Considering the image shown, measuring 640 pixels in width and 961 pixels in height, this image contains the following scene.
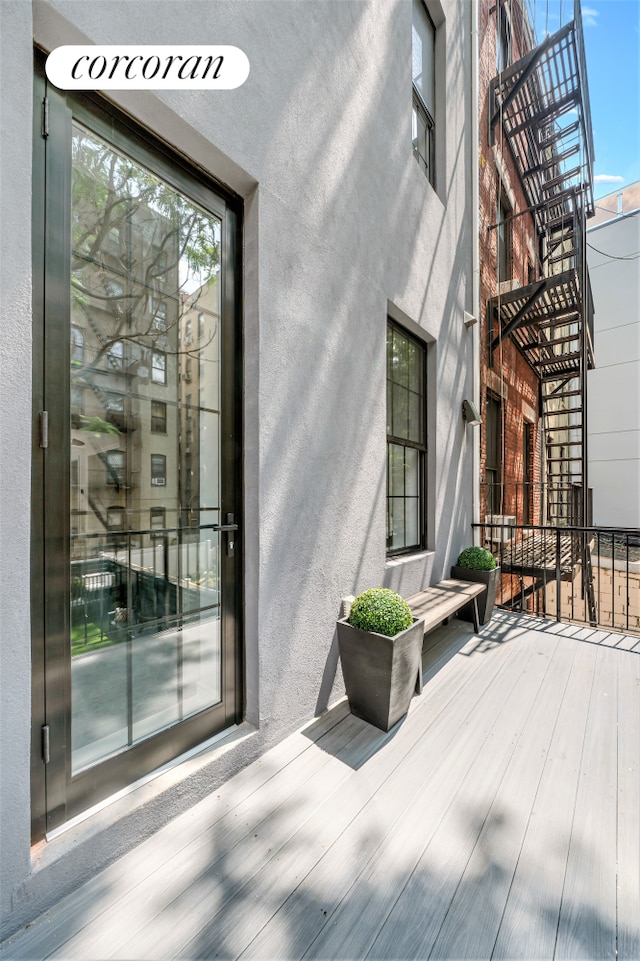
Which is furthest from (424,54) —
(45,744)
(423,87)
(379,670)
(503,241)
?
(45,744)

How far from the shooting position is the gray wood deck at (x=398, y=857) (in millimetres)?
1260

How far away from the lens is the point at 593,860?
155 cm

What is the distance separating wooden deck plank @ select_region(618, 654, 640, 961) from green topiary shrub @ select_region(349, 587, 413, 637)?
121 cm

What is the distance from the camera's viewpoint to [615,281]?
10.4 m

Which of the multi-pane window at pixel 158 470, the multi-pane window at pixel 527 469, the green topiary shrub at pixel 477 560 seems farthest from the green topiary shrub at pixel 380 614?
the multi-pane window at pixel 527 469

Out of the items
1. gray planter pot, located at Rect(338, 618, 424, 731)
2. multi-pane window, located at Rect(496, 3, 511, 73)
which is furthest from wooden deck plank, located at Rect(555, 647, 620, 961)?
multi-pane window, located at Rect(496, 3, 511, 73)

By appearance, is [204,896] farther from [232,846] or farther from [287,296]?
[287,296]

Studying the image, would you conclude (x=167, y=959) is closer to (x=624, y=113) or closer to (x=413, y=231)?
(x=413, y=231)

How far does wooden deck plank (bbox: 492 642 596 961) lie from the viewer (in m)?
1.27

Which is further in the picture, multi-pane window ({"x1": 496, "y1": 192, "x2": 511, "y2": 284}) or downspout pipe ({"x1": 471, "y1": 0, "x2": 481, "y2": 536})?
multi-pane window ({"x1": 496, "y1": 192, "x2": 511, "y2": 284})

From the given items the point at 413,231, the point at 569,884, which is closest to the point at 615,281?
the point at 413,231

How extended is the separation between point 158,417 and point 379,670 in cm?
182

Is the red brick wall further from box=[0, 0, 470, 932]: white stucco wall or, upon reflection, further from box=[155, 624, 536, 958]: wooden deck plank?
box=[155, 624, 536, 958]: wooden deck plank

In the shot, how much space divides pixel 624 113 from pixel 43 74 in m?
8.71
